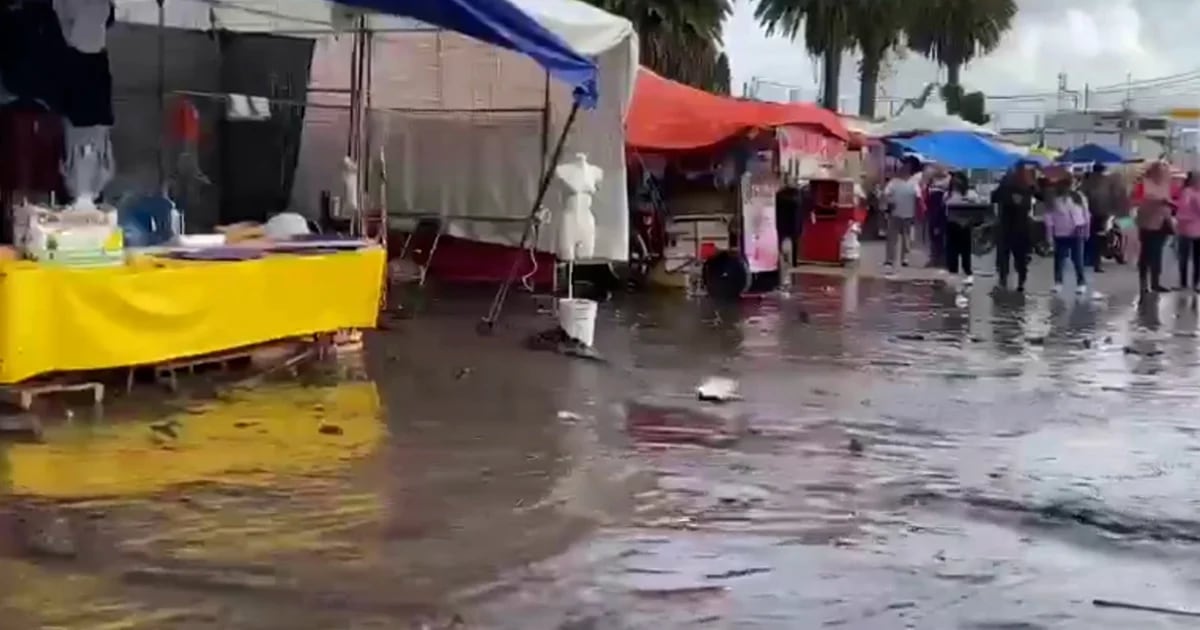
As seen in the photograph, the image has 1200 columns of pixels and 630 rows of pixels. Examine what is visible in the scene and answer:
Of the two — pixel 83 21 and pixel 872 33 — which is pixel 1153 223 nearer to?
pixel 83 21

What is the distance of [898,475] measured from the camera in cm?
960

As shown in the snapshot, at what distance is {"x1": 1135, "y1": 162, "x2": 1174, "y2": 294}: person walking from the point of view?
23359 mm

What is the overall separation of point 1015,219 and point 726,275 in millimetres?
5240

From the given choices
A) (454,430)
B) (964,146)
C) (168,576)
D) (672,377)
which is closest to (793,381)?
(672,377)

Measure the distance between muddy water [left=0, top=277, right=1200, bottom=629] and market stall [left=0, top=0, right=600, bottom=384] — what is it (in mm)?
478

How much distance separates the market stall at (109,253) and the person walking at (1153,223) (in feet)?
38.3

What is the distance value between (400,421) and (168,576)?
3.91 m

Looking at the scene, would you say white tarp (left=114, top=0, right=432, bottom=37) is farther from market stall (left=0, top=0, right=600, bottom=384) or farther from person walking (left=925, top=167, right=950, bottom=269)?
person walking (left=925, top=167, right=950, bottom=269)

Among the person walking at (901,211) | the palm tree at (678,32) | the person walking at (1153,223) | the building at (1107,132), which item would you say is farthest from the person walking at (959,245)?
the building at (1107,132)

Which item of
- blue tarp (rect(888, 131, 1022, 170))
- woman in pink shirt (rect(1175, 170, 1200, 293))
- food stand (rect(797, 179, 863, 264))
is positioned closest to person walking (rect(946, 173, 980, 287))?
food stand (rect(797, 179, 863, 264))

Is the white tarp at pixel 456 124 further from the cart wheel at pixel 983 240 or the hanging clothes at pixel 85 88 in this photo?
the cart wheel at pixel 983 240

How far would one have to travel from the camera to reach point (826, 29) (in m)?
51.4

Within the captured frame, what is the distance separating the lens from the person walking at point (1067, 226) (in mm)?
23812

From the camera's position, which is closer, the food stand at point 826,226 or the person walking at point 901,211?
the food stand at point 826,226
